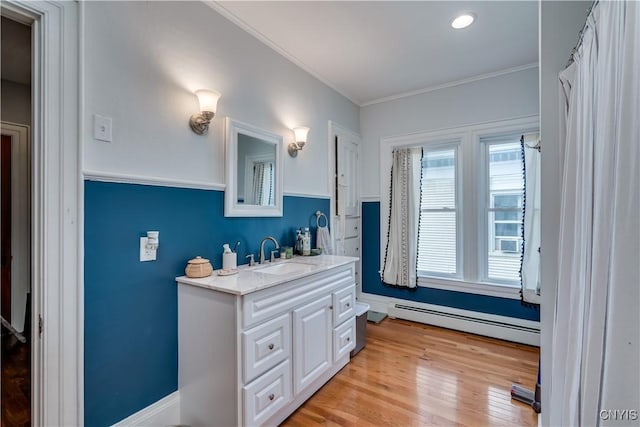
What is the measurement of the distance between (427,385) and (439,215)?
1.84 metres

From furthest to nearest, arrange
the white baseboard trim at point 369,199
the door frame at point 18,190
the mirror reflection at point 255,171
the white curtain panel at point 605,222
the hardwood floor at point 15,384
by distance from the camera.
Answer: the white baseboard trim at point 369,199 < the door frame at point 18,190 < the mirror reflection at point 255,171 < the hardwood floor at point 15,384 < the white curtain panel at point 605,222

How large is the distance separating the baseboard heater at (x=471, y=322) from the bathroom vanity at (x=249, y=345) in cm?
163

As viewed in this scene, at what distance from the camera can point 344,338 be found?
7.63ft

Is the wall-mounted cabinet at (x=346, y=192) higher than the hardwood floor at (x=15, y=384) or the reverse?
higher

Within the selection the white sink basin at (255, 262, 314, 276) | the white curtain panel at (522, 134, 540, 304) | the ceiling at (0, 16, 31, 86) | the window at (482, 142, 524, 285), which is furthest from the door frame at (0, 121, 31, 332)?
the white curtain panel at (522, 134, 540, 304)

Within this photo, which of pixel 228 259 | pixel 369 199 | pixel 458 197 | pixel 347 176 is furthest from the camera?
pixel 369 199

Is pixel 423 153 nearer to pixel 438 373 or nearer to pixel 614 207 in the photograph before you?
pixel 438 373

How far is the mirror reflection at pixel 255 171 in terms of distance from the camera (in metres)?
2.13

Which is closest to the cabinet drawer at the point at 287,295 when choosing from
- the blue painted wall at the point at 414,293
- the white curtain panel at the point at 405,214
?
the white curtain panel at the point at 405,214

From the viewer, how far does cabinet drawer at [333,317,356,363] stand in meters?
2.21

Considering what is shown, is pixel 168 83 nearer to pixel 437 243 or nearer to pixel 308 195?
pixel 308 195

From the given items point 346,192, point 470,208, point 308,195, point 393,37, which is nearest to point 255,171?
point 308,195

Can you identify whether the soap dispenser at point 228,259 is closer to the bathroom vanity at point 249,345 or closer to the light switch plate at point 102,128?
the bathroom vanity at point 249,345

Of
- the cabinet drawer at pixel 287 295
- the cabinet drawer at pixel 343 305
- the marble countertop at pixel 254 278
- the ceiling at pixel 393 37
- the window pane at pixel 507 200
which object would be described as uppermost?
the ceiling at pixel 393 37
